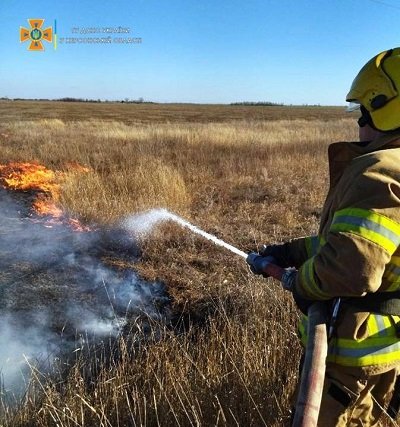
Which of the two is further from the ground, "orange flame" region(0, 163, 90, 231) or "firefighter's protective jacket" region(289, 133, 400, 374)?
"firefighter's protective jacket" region(289, 133, 400, 374)

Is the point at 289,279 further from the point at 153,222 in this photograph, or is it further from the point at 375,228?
the point at 153,222

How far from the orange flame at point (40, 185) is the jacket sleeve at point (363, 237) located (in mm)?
5115

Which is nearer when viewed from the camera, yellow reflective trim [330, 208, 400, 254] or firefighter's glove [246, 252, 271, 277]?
yellow reflective trim [330, 208, 400, 254]

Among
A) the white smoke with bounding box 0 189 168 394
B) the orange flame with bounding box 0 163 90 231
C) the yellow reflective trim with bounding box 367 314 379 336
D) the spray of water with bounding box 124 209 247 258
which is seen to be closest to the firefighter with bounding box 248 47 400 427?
the yellow reflective trim with bounding box 367 314 379 336

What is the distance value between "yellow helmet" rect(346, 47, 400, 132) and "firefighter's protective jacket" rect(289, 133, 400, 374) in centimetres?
6

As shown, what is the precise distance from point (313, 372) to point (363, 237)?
0.42m

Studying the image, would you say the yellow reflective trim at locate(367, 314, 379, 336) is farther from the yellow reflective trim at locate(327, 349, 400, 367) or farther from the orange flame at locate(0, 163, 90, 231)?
the orange flame at locate(0, 163, 90, 231)

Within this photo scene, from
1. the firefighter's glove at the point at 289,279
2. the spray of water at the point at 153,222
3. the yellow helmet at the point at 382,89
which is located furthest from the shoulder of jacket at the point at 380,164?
the spray of water at the point at 153,222

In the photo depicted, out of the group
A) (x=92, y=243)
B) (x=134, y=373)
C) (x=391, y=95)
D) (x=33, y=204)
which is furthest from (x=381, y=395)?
(x=33, y=204)

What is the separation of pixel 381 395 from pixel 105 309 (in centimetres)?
294

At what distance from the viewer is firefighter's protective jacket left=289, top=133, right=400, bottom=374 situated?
1.31 m

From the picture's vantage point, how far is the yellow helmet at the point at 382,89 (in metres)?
1.45

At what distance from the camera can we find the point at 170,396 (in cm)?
250

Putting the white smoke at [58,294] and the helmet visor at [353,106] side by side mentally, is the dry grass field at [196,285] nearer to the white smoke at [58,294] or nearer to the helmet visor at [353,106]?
the white smoke at [58,294]
